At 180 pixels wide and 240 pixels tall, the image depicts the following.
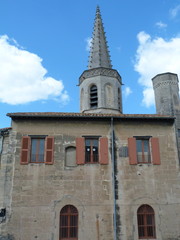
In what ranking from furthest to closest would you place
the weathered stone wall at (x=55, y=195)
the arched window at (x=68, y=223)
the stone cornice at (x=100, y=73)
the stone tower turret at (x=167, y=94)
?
the stone cornice at (x=100, y=73) < the stone tower turret at (x=167, y=94) < the arched window at (x=68, y=223) < the weathered stone wall at (x=55, y=195)

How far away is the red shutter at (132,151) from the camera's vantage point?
14265 millimetres

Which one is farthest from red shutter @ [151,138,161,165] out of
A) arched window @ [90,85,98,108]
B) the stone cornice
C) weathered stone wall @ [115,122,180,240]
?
the stone cornice

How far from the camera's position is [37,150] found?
14.3 meters

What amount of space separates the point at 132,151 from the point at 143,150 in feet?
2.63

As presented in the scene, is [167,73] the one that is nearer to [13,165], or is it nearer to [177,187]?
[177,187]

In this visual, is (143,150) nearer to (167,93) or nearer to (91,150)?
(91,150)

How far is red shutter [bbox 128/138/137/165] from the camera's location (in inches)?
562

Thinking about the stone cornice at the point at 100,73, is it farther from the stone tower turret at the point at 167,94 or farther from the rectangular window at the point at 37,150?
the rectangular window at the point at 37,150

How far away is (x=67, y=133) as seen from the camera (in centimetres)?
1469

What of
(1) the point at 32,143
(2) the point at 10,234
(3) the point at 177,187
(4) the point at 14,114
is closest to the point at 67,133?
(1) the point at 32,143

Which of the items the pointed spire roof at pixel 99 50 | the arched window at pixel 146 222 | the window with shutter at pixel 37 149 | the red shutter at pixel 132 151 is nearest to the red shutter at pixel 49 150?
the window with shutter at pixel 37 149

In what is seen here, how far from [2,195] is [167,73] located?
14.5 meters

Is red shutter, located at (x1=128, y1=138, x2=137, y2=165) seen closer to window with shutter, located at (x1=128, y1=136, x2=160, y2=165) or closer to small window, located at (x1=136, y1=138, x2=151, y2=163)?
window with shutter, located at (x1=128, y1=136, x2=160, y2=165)

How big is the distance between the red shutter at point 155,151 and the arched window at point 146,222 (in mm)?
2605
